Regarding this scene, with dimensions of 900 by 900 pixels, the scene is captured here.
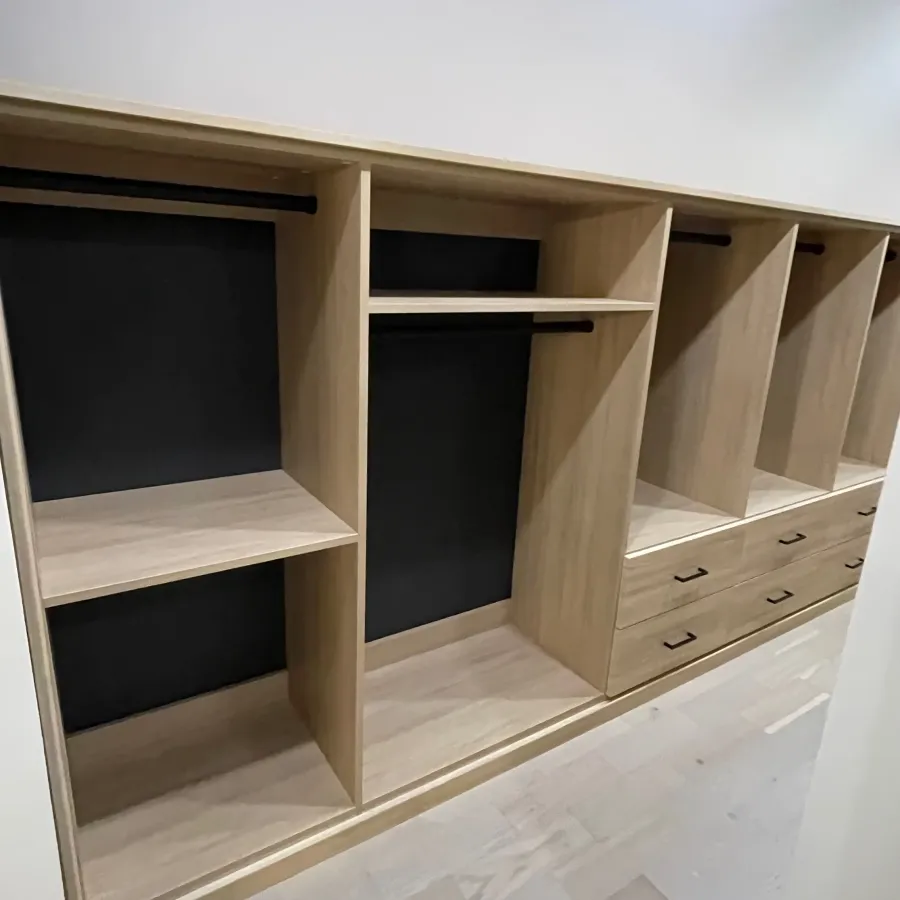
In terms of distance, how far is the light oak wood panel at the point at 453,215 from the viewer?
5.25ft

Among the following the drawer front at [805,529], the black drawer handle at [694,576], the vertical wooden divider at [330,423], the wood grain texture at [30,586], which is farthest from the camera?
the drawer front at [805,529]

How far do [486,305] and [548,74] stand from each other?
0.88 m

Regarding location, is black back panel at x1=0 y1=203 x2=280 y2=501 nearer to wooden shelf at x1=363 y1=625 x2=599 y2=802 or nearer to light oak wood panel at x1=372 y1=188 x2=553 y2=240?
light oak wood panel at x1=372 y1=188 x2=553 y2=240

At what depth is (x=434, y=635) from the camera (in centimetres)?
208

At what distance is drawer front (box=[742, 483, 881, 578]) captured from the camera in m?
2.14

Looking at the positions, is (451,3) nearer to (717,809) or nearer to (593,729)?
(593,729)

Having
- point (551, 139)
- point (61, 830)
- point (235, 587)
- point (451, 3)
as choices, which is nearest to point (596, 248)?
point (551, 139)

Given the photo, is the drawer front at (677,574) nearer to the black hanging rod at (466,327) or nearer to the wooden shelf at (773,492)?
the wooden shelf at (773,492)

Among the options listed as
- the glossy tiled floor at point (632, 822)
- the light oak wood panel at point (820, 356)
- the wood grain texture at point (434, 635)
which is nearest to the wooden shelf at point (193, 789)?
the glossy tiled floor at point (632, 822)

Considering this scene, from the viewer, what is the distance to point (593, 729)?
1.89 m

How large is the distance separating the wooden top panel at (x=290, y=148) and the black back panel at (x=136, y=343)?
231 mm

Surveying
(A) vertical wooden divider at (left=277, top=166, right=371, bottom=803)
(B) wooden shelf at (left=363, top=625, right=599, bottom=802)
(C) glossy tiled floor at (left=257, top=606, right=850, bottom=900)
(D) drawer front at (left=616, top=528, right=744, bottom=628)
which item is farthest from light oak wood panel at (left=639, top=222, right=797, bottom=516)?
(A) vertical wooden divider at (left=277, top=166, right=371, bottom=803)

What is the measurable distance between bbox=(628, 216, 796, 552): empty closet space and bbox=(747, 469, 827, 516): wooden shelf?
17 cm

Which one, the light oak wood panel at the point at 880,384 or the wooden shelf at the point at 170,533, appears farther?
the light oak wood panel at the point at 880,384
